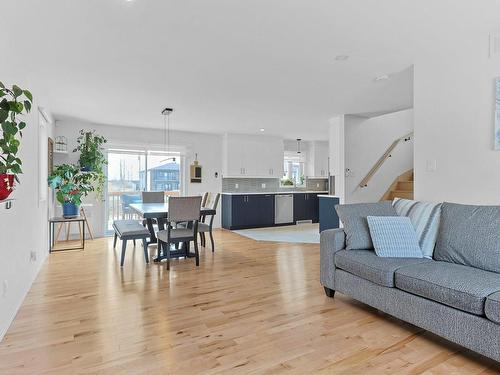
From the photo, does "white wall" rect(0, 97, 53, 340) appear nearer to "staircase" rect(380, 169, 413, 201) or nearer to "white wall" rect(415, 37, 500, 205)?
"white wall" rect(415, 37, 500, 205)

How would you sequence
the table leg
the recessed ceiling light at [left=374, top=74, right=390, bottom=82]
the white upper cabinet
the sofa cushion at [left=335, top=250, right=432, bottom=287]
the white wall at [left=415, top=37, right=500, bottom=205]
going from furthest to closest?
the white upper cabinet < the table leg < the recessed ceiling light at [left=374, top=74, right=390, bottom=82] < the white wall at [left=415, top=37, right=500, bottom=205] < the sofa cushion at [left=335, top=250, right=432, bottom=287]

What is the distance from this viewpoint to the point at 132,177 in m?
6.84

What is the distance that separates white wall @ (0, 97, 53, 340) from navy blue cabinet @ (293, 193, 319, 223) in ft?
18.1

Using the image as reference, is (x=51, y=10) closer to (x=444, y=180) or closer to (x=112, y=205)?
(x=444, y=180)

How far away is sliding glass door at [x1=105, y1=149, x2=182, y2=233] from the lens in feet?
21.8

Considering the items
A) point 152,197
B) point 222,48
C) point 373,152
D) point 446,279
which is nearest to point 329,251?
point 446,279

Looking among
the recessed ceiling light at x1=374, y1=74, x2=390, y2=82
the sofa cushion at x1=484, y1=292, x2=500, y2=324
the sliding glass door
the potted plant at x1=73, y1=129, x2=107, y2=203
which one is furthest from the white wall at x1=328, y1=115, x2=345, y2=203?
the potted plant at x1=73, y1=129, x2=107, y2=203

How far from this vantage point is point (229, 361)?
6.28 ft

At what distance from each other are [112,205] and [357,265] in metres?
5.54

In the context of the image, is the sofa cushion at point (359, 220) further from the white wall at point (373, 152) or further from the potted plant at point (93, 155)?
the potted plant at point (93, 155)

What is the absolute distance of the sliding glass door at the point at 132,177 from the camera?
6652 millimetres

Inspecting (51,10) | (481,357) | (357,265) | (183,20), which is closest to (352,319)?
(357,265)

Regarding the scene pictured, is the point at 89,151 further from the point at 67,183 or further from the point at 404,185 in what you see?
the point at 404,185

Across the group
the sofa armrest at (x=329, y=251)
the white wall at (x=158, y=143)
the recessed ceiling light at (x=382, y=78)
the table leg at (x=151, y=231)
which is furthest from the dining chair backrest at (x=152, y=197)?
the recessed ceiling light at (x=382, y=78)
